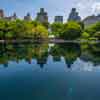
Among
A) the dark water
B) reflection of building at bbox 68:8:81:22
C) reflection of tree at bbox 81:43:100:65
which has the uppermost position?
reflection of building at bbox 68:8:81:22

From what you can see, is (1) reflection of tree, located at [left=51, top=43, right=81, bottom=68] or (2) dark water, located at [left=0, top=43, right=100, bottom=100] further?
(1) reflection of tree, located at [left=51, top=43, right=81, bottom=68]

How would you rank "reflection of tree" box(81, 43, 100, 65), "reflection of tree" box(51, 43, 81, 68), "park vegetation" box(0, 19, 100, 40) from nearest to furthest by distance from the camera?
"reflection of tree" box(81, 43, 100, 65)
"reflection of tree" box(51, 43, 81, 68)
"park vegetation" box(0, 19, 100, 40)

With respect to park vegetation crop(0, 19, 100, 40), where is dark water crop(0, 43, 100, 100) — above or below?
below

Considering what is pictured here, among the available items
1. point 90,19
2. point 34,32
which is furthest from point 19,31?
point 90,19

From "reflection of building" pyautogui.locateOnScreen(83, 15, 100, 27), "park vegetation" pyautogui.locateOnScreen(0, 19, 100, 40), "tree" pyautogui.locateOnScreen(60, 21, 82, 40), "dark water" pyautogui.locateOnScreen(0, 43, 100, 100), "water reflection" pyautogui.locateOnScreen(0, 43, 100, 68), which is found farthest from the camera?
"reflection of building" pyautogui.locateOnScreen(83, 15, 100, 27)

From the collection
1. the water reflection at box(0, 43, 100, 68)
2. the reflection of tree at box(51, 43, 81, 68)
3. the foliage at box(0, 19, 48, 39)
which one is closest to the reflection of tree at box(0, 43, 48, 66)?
the water reflection at box(0, 43, 100, 68)

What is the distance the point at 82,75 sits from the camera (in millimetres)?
19797

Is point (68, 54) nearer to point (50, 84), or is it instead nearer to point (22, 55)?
point (22, 55)

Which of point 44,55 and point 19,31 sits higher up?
point 19,31

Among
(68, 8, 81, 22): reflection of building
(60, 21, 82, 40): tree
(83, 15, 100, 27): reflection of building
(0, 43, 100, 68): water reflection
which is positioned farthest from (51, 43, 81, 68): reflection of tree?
(68, 8, 81, 22): reflection of building

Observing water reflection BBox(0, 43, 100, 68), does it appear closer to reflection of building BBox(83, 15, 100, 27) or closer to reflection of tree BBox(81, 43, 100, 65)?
reflection of tree BBox(81, 43, 100, 65)

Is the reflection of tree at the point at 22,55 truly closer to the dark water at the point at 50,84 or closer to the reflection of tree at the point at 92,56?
the reflection of tree at the point at 92,56

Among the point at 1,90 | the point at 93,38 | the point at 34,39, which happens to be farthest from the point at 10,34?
the point at 1,90

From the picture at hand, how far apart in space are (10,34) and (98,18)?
8304cm
